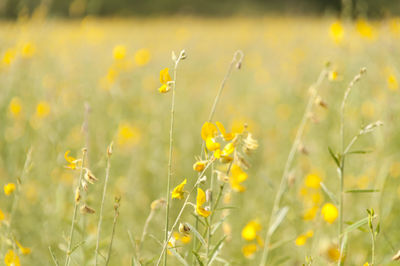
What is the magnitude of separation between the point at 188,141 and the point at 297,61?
2.55m

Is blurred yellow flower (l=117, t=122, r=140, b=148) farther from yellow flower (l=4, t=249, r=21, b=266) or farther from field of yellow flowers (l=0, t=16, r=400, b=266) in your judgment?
yellow flower (l=4, t=249, r=21, b=266)

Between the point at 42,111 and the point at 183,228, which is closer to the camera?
the point at 183,228

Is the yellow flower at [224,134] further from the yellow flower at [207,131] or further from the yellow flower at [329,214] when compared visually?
the yellow flower at [329,214]

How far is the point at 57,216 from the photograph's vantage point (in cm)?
169

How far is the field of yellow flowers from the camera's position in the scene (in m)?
0.95

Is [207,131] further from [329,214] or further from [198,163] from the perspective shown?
[329,214]

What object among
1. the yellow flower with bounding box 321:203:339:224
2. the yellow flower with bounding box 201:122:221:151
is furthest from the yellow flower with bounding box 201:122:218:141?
the yellow flower with bounding box 321:203:339:224

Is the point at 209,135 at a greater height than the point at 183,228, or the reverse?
the point at 209,135

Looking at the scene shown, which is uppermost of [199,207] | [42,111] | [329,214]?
[199,207]

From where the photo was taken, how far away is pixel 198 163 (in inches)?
33.4

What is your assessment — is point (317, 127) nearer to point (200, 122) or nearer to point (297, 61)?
point (200, 122)

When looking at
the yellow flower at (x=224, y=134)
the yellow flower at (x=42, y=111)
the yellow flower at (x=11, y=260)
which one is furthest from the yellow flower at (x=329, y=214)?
the yellow flower at (x=42, y=111)

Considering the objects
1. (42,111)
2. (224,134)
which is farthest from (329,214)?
(42,111)

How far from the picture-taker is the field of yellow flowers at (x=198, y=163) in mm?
953
